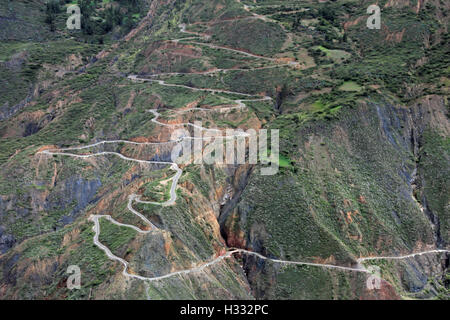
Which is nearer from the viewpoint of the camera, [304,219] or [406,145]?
[304,219]

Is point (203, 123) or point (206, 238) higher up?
point (203, 123)

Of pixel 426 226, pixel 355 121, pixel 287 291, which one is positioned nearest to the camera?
pixel 287 291

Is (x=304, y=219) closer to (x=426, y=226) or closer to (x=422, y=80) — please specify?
(x=426, y=226)

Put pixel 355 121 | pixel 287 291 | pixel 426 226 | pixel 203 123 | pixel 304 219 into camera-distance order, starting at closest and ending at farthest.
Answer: pixel 287 291
pixel 304 219
pixel 426 226
pixel 355 121
pixel 203 123

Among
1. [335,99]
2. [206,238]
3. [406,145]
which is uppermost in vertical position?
[335,99]

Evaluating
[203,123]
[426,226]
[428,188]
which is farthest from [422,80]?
[203,123]

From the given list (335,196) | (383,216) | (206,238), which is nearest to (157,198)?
(206,238)
